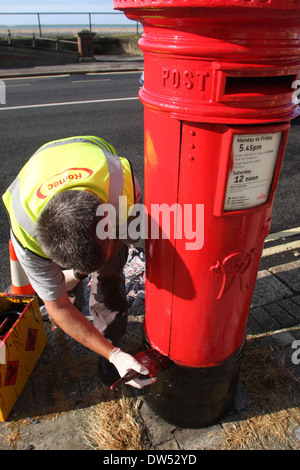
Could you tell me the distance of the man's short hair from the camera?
1452 mm

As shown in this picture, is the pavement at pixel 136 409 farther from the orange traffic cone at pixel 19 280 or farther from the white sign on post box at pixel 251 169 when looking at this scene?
the white sign on post box at pixel 251 169

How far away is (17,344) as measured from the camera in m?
2.16

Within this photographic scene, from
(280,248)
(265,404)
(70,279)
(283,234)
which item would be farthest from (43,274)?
(283,234)

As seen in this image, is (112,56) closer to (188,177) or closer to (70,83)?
(70,83)

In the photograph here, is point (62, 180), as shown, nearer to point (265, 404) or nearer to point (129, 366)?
point (129, 366)

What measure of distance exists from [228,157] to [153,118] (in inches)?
13.1

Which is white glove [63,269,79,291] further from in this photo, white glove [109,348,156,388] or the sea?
the sea

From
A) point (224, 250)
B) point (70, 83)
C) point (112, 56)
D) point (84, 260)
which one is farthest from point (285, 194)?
point (112, 56)

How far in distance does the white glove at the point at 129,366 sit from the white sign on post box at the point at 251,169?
958 millimetres

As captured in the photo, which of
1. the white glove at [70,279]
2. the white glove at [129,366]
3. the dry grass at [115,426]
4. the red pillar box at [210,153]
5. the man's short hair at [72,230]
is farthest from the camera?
the white glove at [70,279]

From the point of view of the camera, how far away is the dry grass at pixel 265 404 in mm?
2019

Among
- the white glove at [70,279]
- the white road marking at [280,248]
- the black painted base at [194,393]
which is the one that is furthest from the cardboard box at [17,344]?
the white road marking at [280,248]

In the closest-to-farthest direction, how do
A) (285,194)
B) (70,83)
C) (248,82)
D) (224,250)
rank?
(248,82)
(224,250)
(285,194)
(70,83)

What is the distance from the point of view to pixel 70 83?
11.5m
